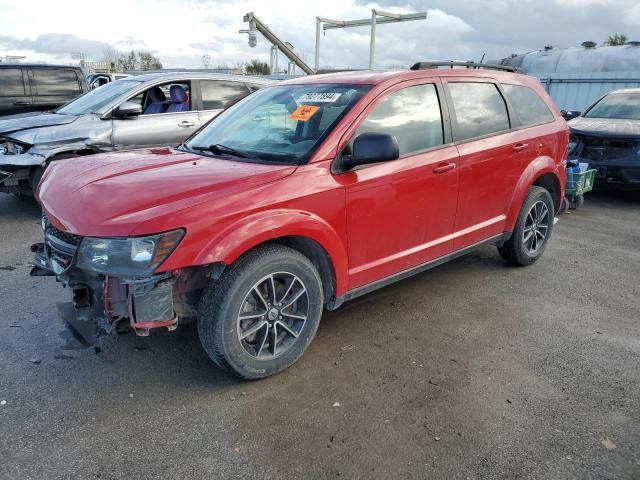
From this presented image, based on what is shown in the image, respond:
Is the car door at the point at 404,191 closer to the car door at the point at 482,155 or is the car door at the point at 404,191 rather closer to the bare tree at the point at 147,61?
the car door at the point at 482,155

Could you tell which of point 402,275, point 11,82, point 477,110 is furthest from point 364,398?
point 11,82

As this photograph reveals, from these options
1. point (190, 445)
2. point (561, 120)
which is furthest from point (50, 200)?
point (561, 120)

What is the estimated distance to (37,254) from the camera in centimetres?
322

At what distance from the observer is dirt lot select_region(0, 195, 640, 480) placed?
7.97ft

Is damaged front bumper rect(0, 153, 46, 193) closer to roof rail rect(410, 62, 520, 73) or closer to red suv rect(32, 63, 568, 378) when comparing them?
red suv rect(32, 63, 568, 378)

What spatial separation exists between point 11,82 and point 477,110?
903 cm

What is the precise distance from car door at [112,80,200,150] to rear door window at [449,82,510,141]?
364 cm

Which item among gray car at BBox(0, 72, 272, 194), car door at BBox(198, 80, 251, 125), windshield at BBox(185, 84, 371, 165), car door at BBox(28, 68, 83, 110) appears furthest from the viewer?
car door at BBox(28, 68, 83, 110)

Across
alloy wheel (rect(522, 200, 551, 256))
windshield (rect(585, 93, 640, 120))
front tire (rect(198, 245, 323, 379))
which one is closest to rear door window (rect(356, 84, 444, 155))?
front tire (rect(198, 245, 323, 379))

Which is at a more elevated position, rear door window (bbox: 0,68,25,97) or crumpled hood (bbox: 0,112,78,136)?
rear door window (bbox: 0,68,25,97)

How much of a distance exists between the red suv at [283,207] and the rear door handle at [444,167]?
0.03ft

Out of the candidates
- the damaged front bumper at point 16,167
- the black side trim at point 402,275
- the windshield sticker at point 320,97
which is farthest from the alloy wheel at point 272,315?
the damaged front bumper at point 16,167

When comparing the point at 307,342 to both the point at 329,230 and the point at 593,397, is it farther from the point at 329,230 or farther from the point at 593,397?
the point at 593,397

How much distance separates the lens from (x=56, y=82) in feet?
32.3
